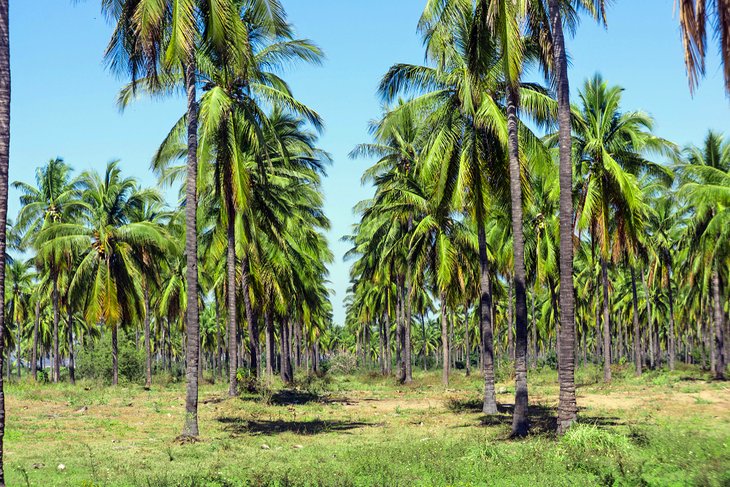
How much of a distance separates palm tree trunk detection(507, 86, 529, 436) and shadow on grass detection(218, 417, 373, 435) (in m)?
5.44

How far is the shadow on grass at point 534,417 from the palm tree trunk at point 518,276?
1.92 ft

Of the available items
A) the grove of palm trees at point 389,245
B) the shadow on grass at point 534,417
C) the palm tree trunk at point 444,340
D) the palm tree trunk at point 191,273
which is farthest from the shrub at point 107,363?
the palm tree trunk at point 191,273

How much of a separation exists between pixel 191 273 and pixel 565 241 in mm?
9182

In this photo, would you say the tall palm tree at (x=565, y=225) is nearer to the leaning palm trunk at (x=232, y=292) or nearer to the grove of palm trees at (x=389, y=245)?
the grove of palm trees at (x=389, y=245)

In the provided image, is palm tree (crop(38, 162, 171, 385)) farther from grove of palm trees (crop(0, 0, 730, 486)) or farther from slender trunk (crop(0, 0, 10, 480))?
slender trunk (crop(0, 0, 10, 480))

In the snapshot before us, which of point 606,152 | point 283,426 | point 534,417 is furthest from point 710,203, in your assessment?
point 283,426

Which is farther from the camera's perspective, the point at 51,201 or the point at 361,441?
the point at 51,201

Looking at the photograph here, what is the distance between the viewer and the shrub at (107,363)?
42375 mm

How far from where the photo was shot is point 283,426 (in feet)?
69.2

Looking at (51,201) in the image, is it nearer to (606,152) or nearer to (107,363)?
(107,363)

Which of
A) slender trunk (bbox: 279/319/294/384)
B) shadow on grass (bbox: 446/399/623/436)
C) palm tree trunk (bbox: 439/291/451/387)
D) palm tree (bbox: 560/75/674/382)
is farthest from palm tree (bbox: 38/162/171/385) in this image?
palm tree (bbox: 560/75/674/382)

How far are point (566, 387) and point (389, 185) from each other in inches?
912

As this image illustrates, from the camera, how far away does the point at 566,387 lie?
49.8 ft

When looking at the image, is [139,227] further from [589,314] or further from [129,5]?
[589,314]
